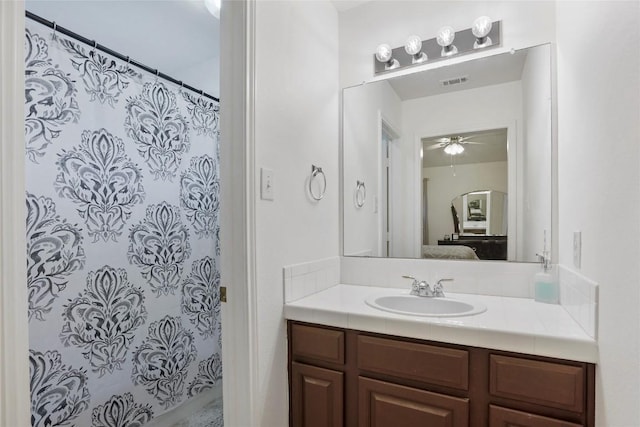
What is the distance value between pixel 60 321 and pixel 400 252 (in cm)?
174

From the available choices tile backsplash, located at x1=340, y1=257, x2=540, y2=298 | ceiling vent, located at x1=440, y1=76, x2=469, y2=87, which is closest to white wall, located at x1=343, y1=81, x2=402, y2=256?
tile backsplash, located at x1=340, y1=257, x2=540, y2=298

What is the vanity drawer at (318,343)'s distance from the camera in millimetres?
1363

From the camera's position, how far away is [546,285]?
57.4 inches

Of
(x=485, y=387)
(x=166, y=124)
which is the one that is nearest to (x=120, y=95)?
(x=166, y=124)

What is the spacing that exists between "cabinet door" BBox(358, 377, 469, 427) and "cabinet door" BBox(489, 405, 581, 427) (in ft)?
0.27

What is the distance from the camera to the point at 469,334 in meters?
1.14

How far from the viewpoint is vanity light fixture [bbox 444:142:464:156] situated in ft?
5.85

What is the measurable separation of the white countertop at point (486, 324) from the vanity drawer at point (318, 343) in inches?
1.6

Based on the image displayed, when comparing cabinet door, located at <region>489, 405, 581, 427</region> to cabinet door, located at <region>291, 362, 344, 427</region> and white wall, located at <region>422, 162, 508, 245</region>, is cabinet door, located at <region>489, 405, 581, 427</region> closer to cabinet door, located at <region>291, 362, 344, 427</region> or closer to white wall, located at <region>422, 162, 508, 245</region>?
cabinet door, located at <region>291, 362, 344, 427</region>

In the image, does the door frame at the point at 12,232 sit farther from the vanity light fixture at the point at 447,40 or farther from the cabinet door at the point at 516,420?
the vanity light fixture at the point at 447,40

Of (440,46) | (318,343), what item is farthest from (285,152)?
(440,46)

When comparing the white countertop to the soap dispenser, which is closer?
the white countertop

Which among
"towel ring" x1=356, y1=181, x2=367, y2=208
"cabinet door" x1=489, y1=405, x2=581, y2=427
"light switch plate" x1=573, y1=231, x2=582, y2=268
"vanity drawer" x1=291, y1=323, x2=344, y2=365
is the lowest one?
"cabinet door" x1=489, y1=405, x2=581, y2=427

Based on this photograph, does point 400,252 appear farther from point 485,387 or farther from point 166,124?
point 166,124
